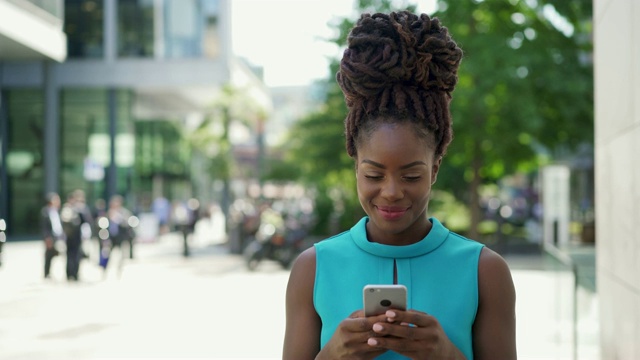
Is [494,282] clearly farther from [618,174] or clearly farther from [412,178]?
[618,174]

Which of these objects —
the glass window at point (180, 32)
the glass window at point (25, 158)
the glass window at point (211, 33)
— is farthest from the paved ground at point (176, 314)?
the glass window at point (25, 158)

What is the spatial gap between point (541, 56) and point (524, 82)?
848mm

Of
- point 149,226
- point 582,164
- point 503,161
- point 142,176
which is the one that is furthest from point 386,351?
point 582,164

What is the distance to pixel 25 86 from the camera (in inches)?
1486

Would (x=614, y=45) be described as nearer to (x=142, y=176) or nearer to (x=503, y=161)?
(x=503, y=161)

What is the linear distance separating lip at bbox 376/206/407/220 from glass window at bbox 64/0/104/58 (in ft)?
120

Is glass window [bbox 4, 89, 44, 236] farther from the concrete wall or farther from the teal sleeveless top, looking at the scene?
the teal sleeveless top

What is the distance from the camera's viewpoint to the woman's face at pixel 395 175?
6.83ft

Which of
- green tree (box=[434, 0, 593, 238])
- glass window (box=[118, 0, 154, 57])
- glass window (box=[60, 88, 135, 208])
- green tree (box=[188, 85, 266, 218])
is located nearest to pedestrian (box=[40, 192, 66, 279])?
green tree (box=[434, 0, 593, 238])

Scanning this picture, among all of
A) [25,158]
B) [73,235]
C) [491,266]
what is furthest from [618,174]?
[25,158]

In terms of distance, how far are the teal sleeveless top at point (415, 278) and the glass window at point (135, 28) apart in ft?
118

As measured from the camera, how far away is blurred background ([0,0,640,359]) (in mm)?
16062

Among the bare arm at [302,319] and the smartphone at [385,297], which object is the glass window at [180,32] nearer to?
the bare arm at [302,319]

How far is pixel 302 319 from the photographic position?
218 centimetres
